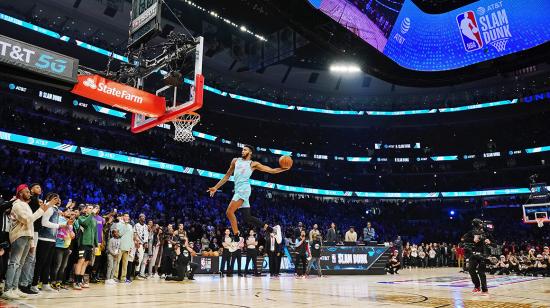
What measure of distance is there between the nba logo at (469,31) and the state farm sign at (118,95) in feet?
52.6

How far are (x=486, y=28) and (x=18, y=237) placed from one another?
2045 centimetres

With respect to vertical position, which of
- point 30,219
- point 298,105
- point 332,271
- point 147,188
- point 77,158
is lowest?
point 332,271

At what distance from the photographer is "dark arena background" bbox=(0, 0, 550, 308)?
8.48 m

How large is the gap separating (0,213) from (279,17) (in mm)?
15265

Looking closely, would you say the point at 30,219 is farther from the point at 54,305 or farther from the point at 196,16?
the point at 196,16

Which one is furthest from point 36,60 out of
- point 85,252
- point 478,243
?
point 478,243

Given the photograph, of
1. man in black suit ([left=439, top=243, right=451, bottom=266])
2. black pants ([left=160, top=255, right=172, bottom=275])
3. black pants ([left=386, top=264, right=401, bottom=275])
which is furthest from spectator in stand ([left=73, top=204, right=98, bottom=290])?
man in black suit ([left=439, top=243, right=451, bottom=266])

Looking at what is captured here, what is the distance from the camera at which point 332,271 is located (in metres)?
18.4

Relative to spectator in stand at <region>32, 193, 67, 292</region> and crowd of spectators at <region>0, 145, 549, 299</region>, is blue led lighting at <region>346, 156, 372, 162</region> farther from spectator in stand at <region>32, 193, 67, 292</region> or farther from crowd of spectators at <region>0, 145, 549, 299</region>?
spectator in stand at <region>32, 193, 67, 292</region>

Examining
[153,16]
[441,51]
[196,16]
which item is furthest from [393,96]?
[153,16]

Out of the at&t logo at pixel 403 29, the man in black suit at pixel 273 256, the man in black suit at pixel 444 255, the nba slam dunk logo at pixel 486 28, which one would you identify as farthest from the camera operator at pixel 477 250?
the man in black suit at pixel 444 255

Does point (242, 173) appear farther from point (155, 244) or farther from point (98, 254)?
point (155, 244)

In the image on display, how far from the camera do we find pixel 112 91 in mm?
9688

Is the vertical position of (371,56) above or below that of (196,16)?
below
